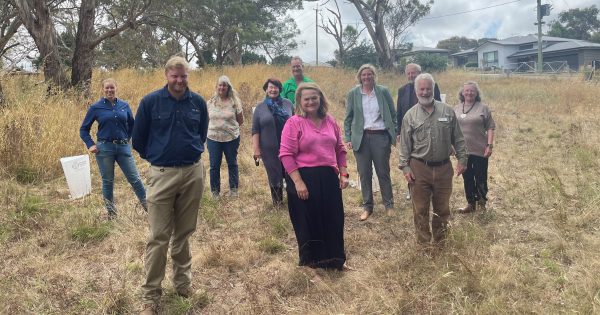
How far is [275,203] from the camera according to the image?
534cm

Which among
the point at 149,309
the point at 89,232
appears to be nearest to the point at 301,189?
the point at 149,309

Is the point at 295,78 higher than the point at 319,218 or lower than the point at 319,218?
higher

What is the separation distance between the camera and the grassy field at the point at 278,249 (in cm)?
296

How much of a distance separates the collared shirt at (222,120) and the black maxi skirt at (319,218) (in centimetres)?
218

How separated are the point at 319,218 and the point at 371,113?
180cm

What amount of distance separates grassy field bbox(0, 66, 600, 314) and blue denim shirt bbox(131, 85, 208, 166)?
40.1 inches

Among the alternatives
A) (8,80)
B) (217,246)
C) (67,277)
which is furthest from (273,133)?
(8,80)

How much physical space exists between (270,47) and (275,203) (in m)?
27.1

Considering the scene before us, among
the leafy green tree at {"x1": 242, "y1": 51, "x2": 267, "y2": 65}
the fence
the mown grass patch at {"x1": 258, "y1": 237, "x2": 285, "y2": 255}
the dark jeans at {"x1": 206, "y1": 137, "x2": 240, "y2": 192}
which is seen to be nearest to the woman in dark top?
the dark jeans at {"x1": 206, "y1": 137, "x2": 240, "y2": 192}

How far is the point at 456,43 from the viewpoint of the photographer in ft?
226

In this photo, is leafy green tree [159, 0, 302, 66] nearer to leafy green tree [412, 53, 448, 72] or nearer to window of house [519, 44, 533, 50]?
leafy green tree [412, 53, 448, 72]

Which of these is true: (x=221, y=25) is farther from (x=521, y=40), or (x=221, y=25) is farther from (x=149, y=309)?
(x=521, y=40)

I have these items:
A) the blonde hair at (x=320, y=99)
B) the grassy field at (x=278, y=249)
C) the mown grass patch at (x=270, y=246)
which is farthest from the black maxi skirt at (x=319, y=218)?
the mown grass patch at (x=270, y=246)

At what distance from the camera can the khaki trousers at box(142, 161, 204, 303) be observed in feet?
9.51
